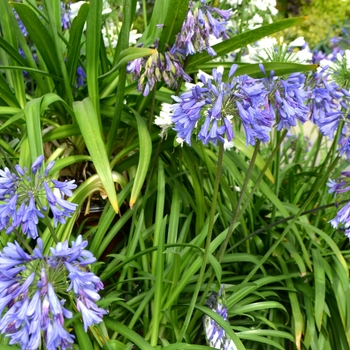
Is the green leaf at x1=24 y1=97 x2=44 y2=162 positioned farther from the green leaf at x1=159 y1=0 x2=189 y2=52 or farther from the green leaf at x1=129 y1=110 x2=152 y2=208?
the green leaf at x1=159 y1=0 x2=189 y2=52

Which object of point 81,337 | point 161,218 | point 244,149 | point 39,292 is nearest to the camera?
point 39,292

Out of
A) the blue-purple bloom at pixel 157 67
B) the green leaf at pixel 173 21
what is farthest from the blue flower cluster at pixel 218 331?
the green leaf at pixel 173 21

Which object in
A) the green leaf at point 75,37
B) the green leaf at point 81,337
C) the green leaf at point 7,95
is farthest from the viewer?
the green leaf at point 7,95

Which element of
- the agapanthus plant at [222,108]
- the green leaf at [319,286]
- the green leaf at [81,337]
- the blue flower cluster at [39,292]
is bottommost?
the green leaf at [319,286]

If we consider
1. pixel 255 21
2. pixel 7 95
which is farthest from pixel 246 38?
pixel 7 95

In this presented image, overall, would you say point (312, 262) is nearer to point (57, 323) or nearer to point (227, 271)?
point (227, 271)

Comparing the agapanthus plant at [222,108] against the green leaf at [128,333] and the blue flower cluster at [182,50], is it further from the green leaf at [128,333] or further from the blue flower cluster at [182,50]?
the green leaf at [128,333]

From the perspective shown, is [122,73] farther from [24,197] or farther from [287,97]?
[24,197]
